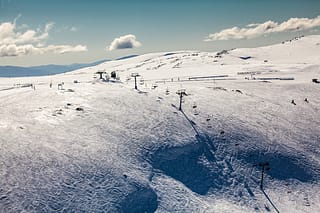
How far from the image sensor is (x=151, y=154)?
4256cm

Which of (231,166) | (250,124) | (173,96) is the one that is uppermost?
(173,96)

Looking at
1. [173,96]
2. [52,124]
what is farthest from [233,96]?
[52,124]

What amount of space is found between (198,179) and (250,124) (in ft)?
66.0

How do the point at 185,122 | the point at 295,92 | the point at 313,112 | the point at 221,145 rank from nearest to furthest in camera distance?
the point at 221,145
the point at 185,122
the point at 313,112
the point at 295,92

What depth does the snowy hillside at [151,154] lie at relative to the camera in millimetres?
33031

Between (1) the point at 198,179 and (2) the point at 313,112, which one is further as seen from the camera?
(2) the point at 313,112

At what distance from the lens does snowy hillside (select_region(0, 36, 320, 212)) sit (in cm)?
3303

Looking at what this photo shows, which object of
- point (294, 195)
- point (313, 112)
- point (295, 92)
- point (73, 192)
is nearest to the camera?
point (73, 192)

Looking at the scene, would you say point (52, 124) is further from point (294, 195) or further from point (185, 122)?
point (294, 195)

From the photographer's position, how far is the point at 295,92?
81750mm

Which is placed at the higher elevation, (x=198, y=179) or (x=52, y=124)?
(x=52, y=124)

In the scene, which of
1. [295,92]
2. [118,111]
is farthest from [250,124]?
[295,92]

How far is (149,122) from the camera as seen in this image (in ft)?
167

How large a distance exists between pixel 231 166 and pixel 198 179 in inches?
257
